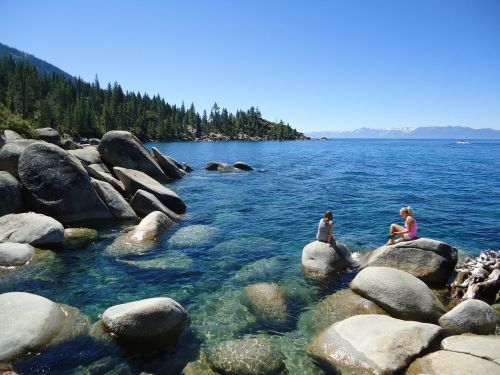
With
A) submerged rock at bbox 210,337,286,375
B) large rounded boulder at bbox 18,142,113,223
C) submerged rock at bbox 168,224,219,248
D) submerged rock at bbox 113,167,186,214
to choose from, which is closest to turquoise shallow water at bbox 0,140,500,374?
submerged rock at bbox 168,224,219,248

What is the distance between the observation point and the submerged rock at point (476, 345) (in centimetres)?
880

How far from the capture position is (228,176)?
45188mm

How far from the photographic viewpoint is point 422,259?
14.4 m

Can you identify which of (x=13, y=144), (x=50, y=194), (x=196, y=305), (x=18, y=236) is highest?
(x=13, y=144)

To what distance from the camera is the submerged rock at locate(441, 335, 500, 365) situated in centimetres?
880

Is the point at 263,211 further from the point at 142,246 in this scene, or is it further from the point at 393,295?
the point at 393,295

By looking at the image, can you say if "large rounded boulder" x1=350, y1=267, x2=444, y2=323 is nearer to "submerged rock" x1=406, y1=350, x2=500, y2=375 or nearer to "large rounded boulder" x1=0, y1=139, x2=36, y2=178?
"submerged rock" x1=406, y1=350, x2=500, y2=375

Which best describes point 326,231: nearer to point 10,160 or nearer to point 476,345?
point 476,345

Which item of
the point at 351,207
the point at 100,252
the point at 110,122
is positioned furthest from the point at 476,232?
the point at 110,122

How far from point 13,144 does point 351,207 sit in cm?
2349

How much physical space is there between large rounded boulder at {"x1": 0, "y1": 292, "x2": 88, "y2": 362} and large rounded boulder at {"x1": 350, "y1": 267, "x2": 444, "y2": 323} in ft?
30.6

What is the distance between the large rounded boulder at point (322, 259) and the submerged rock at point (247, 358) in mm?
5739

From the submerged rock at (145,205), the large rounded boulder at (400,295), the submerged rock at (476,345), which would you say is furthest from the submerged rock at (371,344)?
the submerged rock at (145,205)

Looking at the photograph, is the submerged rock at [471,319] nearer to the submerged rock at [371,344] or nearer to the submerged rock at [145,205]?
the submerged rock at [371,344]
